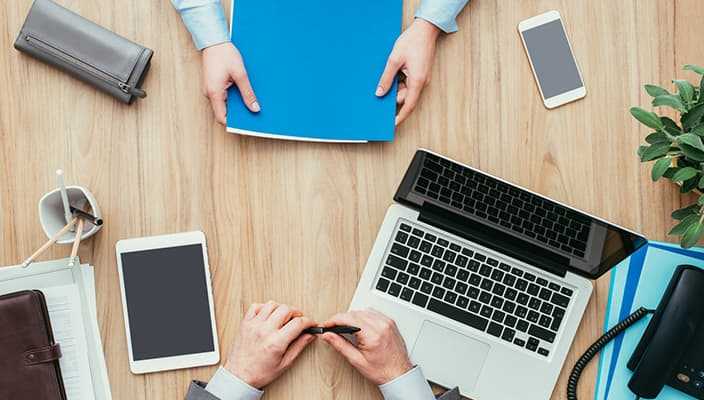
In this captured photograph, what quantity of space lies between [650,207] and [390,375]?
0.54 metres

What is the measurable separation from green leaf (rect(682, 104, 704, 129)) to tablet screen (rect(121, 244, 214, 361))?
817 mm

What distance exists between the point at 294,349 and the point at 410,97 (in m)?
0.47

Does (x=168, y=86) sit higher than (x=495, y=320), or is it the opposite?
(x=168, y=86)

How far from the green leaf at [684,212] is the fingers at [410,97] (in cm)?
47

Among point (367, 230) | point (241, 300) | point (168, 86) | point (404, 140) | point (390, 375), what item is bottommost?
point (390, 375)

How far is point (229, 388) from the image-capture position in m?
1.16

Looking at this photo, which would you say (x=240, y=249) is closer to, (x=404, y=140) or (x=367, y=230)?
(x=367, y=230)

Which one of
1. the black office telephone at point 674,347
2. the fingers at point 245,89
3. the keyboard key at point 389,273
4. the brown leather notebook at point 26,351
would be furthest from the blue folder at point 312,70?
the black office telephone at point 674,347

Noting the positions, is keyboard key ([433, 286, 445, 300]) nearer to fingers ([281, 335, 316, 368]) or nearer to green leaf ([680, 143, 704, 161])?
fingers ([281, 335, 316, 368])

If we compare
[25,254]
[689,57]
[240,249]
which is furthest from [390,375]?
[689,57]

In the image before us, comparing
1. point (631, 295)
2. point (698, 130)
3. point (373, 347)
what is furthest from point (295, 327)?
point (698, 130)

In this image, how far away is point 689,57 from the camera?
1232 mm

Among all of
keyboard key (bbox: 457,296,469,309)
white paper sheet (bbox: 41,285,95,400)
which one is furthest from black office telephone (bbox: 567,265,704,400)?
white paper sheet (bbox: 41,285,95,400)

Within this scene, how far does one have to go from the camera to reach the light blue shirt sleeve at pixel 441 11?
3.91 feet
